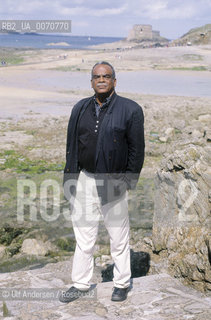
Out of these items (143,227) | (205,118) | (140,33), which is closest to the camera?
(143,227)

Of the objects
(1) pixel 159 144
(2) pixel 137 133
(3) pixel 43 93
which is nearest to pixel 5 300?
(2) pixel 137 133

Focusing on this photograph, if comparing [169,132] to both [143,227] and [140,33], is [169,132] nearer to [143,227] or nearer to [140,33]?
[143,227]

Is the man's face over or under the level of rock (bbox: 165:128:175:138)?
over

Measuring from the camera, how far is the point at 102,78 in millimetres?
3971

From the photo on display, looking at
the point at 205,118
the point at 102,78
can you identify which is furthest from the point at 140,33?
the point at 102,78

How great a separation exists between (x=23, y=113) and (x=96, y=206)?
1584cm

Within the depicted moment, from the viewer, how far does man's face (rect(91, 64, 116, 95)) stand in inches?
156

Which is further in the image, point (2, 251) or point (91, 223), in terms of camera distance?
point (2, 251)

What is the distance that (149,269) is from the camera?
576 cm

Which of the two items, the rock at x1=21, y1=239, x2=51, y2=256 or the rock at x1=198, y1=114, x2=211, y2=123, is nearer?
the rock at x1=21, y1=239, x2=51, y2=256

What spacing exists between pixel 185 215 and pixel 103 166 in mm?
1860

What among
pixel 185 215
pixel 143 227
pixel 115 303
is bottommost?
pixel 143 227

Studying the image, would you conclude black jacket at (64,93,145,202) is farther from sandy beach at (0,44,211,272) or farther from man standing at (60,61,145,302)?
sandy beach at (0,44,211,272)

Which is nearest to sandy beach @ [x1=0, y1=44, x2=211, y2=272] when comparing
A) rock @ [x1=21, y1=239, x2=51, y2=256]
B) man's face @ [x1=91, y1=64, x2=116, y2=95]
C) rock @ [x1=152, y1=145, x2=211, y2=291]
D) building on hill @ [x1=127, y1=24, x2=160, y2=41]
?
rock @ [x1=21, y1=239, x2=51, y2=256]
